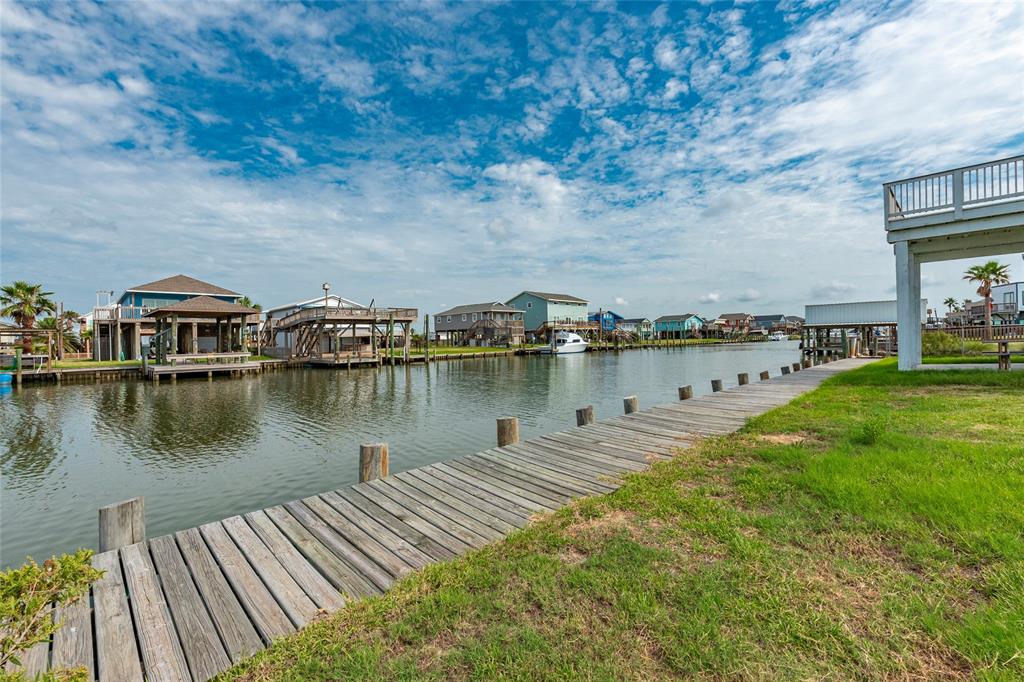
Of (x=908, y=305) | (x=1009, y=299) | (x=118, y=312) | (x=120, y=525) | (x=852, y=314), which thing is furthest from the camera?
(x=1009, y=299)

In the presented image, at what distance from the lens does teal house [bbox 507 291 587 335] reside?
65312 millimetres

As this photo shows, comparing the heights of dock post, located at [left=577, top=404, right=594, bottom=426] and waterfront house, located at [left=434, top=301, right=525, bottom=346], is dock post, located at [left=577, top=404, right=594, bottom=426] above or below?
below

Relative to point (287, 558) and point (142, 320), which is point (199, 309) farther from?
point (287, 558)

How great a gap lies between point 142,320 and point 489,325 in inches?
1451

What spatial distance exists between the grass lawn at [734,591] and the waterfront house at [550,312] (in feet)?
189

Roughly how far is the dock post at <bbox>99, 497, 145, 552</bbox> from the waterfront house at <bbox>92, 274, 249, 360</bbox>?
95.2ft

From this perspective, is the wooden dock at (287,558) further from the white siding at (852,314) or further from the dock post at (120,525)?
the white siding at (852,314)

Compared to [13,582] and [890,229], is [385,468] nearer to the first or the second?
[13,582]

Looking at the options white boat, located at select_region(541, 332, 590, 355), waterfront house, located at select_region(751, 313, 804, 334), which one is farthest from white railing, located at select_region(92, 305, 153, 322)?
waterfront house, located at select_region(751, 313, 804, 334)

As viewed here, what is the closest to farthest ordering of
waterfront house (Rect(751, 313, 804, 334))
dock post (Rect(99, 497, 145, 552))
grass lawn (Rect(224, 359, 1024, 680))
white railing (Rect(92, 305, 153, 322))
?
grass lawn (Rect(224, 359, 1024, 680)) < dock post (Rect(99, 497, 145, 552)) < white railing (Rect(92, 305, 153, 322)) < waterfront house (Rect(751, 313, 804, 334))

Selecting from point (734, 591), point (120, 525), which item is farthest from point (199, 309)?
point (734, 591)

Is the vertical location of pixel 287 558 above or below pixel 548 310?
below

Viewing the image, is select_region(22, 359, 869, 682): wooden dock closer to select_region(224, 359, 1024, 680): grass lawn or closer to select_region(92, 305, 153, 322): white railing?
select_region(224, 359, 1024, 680): grass lawn

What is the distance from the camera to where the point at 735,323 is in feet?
391
